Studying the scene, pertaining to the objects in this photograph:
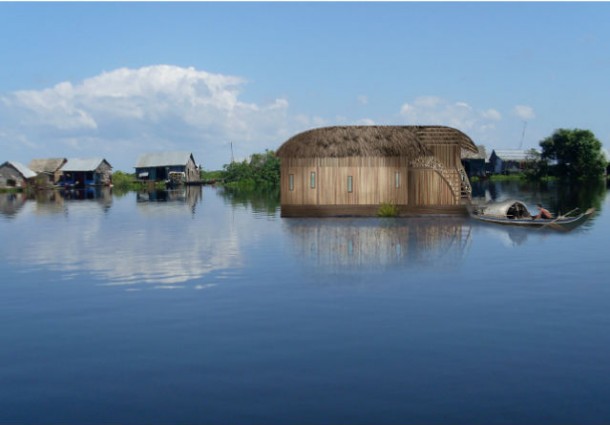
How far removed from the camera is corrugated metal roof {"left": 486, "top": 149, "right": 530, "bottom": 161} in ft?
424

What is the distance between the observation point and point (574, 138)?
101312 mm

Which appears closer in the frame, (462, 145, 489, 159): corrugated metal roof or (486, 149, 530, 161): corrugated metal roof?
(462, 145, 489, 159): corrugated metal roof

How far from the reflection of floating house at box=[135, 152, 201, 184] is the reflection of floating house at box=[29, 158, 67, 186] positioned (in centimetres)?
1703

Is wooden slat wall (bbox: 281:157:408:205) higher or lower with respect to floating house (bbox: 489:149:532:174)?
lower

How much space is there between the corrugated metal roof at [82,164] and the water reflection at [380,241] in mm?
98712

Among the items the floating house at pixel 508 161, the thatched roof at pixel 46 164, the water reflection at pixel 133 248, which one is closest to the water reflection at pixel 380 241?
the water reflection at pixel 133 248

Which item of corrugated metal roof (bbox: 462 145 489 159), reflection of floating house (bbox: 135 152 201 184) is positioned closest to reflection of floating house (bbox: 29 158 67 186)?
reflection of floating house (bbox: 135 152 201 184)

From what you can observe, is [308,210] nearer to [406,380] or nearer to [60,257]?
[60,257]

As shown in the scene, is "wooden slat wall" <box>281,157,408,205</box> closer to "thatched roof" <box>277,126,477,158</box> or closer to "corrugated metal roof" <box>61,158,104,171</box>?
"thatched roof" <box>277,126,477,158</box>

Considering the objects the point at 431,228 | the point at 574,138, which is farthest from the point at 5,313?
the point at 574,138

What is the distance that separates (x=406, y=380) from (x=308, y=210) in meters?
32.6

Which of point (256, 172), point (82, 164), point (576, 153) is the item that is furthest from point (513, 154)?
point (82, 164)

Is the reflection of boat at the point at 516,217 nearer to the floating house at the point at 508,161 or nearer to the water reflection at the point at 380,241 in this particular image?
the water reflection at the point at 380,241

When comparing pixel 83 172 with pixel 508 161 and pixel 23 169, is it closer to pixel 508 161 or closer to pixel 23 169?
pixel 23 169
